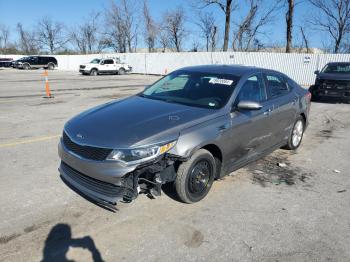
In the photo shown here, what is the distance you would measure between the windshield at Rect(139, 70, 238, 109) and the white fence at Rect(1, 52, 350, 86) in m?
20.6

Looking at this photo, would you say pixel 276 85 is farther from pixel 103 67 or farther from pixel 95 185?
pixel 103 67

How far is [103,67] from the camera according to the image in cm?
3597

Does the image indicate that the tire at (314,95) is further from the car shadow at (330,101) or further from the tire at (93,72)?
the tire at (93,72)

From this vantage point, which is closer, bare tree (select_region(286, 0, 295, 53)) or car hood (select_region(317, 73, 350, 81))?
car hood (select_region(317, 73, 350, 81))

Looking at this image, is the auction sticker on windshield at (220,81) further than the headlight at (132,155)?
Yes

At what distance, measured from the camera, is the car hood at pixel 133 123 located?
3834 mm

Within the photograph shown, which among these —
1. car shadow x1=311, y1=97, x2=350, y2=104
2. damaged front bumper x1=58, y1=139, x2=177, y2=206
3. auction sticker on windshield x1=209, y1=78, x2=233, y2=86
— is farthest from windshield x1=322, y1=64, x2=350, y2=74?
damaged front bumper x1=58, y1=139, x2=177, y2=206

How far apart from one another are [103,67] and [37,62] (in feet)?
51.9

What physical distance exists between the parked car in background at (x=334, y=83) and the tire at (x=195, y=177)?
11.4 m

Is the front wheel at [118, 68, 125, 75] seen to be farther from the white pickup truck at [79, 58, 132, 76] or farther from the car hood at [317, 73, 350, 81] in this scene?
the car hood at [317, 73, 350, 81]

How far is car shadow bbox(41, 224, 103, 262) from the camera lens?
3.29 metres

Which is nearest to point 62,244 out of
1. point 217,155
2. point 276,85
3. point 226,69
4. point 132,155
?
point 132,155

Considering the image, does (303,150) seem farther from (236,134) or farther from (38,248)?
(38,248)

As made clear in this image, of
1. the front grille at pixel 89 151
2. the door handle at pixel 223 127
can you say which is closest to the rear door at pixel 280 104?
the door handle at pixel 223 127
